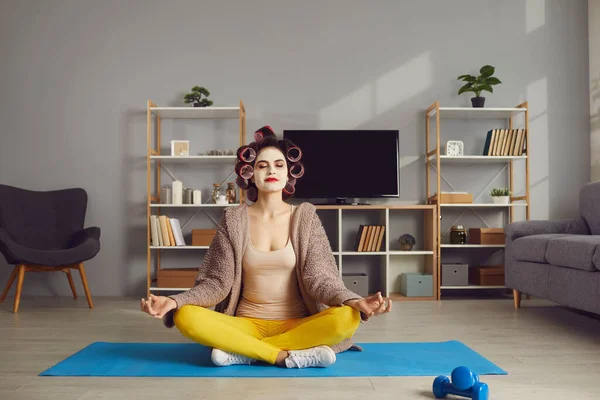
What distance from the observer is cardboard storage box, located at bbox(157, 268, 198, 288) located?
4.29 m

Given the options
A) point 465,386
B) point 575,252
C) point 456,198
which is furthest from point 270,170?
point 456,198

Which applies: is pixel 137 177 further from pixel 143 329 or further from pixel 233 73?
pixel 143 329

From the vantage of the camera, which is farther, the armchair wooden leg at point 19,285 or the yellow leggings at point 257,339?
the armchair wooden leg at point 19,285

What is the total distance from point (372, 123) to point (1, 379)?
3402mm

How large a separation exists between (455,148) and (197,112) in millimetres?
2064

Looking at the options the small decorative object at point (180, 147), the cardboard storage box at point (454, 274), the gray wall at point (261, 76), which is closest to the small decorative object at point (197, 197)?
the small decorative object at point (180, 147)

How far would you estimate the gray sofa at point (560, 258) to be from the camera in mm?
2887

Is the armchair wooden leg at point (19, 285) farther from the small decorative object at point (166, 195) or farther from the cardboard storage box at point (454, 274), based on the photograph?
the cardboard storage box at point (454, 274)

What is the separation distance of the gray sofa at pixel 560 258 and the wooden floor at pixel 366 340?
7.2 inches

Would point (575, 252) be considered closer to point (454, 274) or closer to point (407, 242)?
point (454, 274)

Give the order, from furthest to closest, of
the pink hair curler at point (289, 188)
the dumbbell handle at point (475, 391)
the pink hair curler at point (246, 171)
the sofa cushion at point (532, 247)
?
the sofa cushion at point (532, 247) → the pink hair curler at point (289, 188) → the pink hair curler at point (246, 171) → the dumbbell handle at point (475, 391)

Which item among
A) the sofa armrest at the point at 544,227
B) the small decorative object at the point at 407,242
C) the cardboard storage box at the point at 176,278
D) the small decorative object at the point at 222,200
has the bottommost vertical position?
the cardboard storage box at the point at 176,278

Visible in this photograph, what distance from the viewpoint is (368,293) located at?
15.2 ft

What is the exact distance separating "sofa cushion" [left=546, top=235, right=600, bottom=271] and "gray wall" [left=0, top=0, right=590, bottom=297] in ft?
5.12
